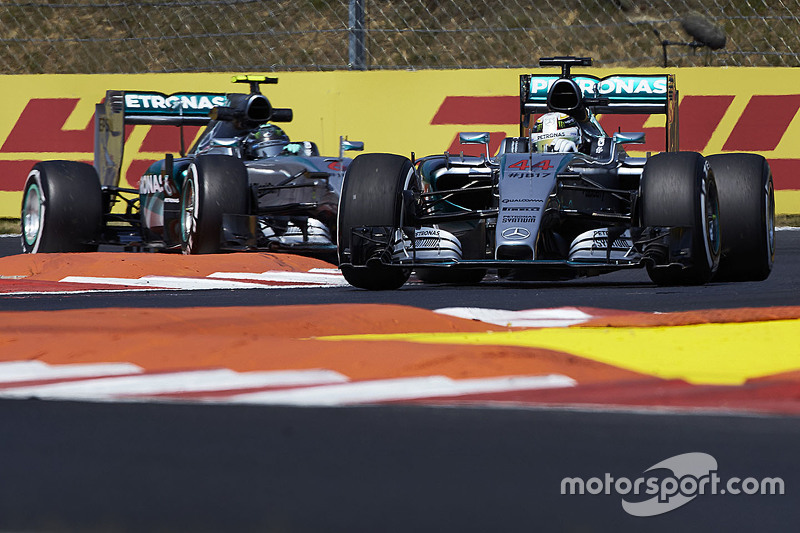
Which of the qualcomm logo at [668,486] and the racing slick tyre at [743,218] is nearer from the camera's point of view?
the qualcomm logo at [668,486]

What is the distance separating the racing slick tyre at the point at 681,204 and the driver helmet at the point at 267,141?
408 cm

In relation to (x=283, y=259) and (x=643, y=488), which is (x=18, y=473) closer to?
(x=643, y=488)

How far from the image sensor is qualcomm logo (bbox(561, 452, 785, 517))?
8.57ft

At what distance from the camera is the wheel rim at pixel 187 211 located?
8.94m

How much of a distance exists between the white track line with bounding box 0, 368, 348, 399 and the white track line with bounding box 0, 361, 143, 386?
0.10m

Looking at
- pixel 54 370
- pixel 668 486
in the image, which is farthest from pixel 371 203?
pixel 668 486

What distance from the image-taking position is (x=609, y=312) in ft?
18.0

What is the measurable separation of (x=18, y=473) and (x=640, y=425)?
54.7 inches

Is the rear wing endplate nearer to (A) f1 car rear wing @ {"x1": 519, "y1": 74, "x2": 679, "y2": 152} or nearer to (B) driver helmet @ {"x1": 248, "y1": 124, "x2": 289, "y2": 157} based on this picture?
(B) driver helmet @ {"x1": 248, "y1": 124, "x2": 289, "y2": 157}

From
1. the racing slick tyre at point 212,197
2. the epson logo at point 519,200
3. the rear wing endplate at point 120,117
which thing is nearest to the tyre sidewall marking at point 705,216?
the epson logo at point 519,200

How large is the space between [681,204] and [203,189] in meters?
3.27

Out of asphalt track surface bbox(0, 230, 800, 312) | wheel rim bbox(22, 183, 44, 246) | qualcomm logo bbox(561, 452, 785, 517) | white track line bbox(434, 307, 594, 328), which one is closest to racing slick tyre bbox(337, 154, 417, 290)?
asphalt track surface bbox(0, 230, 800, 312)

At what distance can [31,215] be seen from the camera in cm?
1027

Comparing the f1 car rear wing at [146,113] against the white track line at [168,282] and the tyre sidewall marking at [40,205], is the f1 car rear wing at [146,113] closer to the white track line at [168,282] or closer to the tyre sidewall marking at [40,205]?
the tyre sidewall marking at [40,205]
